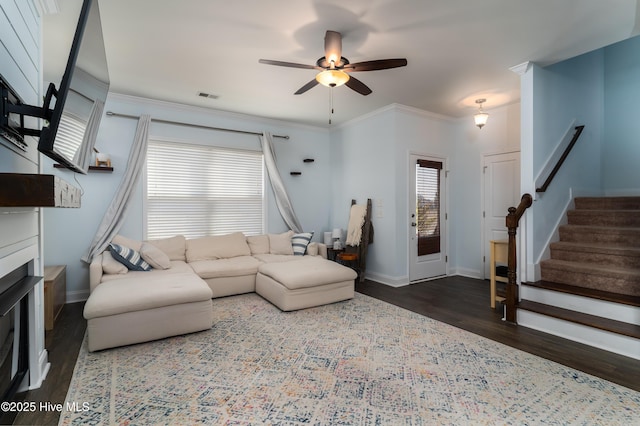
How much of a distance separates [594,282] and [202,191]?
5.35 m

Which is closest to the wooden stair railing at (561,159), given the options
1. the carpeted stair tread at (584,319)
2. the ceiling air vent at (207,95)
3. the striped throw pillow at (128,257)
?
the carpeted stair tread at (584,319)

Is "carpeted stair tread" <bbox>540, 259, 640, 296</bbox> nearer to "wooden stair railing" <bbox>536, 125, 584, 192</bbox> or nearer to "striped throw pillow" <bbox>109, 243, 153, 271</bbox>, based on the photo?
"wooden stair railing" <bbox>536, 125, 584, 192</bbox>

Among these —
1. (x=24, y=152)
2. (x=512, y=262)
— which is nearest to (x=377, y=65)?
(x=512, y=262)

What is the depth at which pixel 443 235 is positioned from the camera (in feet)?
18.5

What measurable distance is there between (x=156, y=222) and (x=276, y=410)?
376 cm

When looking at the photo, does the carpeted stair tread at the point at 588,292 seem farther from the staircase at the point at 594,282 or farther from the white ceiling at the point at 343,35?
the white ceiling at the point at 343,35

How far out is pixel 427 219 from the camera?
5410 mm

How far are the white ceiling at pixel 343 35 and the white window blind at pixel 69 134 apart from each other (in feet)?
1.30

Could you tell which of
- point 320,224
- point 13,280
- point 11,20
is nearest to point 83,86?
point 11,20

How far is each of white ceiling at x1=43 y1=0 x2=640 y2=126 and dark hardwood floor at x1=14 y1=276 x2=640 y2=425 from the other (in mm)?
2090

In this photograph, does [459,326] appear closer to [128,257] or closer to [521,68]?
[521,68]

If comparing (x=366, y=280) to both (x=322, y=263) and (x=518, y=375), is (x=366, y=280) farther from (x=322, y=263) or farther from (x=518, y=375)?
(x=518, y=375)

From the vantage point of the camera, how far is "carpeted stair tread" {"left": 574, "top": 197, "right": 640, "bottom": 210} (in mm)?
4023

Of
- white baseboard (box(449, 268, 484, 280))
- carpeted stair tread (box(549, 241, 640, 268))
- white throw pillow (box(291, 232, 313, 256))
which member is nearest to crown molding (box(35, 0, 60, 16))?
white throw pillow (box(291, 232, 313, 256))
